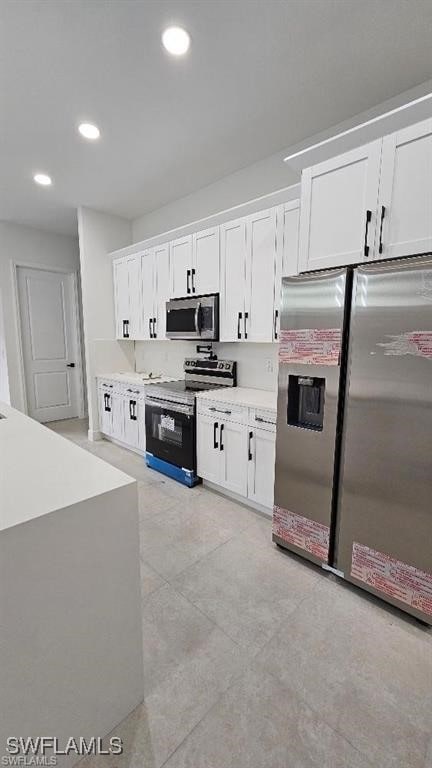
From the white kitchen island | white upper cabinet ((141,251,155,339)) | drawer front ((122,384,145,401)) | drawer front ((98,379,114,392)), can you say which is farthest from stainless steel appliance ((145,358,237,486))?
the white kitchen island

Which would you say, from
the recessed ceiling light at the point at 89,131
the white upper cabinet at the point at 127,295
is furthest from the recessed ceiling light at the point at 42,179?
the white upper cabinet at the point at 127,295

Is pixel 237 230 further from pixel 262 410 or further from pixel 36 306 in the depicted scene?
pixel 36 306

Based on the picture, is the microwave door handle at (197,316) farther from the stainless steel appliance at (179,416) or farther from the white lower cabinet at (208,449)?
the white lower cabinet at (208,449)

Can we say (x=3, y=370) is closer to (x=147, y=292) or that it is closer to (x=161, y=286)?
(x=147, y=292)

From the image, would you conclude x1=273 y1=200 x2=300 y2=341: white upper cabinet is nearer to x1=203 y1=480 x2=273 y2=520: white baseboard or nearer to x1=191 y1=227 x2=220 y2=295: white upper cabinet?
x1=191 y1=227 x2=220 y2=295: white upper cabinet

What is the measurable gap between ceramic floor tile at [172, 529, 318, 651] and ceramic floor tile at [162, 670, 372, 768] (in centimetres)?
26

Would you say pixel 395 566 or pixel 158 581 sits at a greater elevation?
pixel 395 566

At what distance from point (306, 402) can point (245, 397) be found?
82 centimetres

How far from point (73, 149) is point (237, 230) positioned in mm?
1628

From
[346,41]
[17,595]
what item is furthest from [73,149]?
[17,595]

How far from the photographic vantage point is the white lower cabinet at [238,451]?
99.4 inches

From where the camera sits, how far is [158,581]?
6.51ft

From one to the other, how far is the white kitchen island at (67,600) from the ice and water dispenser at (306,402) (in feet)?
4.05

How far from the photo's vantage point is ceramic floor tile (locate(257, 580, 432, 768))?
4.02 feet
